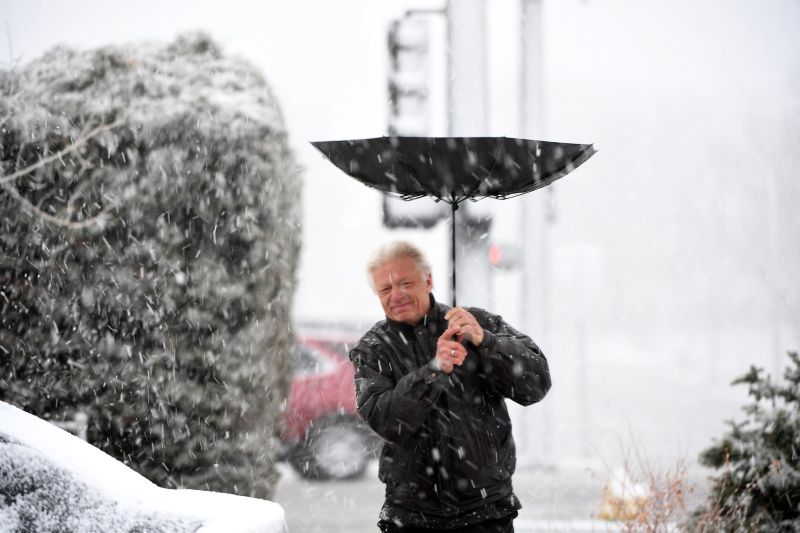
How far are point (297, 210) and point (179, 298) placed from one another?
3.31 ft

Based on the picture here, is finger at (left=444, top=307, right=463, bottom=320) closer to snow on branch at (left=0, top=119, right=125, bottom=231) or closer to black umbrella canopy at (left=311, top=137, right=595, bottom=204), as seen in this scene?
black umbrella canopy at (left=311, top=137, right=595, bottom=204)

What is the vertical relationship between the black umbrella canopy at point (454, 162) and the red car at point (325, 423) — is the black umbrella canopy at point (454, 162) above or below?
above

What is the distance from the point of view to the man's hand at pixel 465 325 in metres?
2.98

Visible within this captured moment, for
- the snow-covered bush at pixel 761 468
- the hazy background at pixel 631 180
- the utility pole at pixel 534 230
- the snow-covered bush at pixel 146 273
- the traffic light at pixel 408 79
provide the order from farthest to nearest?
the hazy background at pixel 631 180 → the utility pole at pixel 534 230 → the snow-covered bush at pixel 146 273 → the traffic light at pixel 408 79 → the snow-covered bush at pixel 761 468

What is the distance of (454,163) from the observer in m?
3.24

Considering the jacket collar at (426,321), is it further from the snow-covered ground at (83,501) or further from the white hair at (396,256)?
the snow-covered ground at (83,501)

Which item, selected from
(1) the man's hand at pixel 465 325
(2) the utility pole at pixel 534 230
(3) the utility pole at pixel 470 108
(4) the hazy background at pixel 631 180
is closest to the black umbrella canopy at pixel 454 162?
(1) the man's hand at pixel 465 325

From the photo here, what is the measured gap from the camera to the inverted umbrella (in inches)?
126

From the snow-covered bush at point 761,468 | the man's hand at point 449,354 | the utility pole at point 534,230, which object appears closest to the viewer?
the man's hand at point 449,354

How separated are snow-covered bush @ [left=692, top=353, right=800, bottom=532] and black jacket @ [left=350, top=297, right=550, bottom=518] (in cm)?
202

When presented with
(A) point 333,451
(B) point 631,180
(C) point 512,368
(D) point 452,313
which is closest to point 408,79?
(D) point 452,313

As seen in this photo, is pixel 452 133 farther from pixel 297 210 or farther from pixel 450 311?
pixel 450 311

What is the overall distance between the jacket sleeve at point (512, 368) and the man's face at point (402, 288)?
27 centimetres

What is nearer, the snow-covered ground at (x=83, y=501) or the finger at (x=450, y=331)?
the finger at (x=450, y=331)
